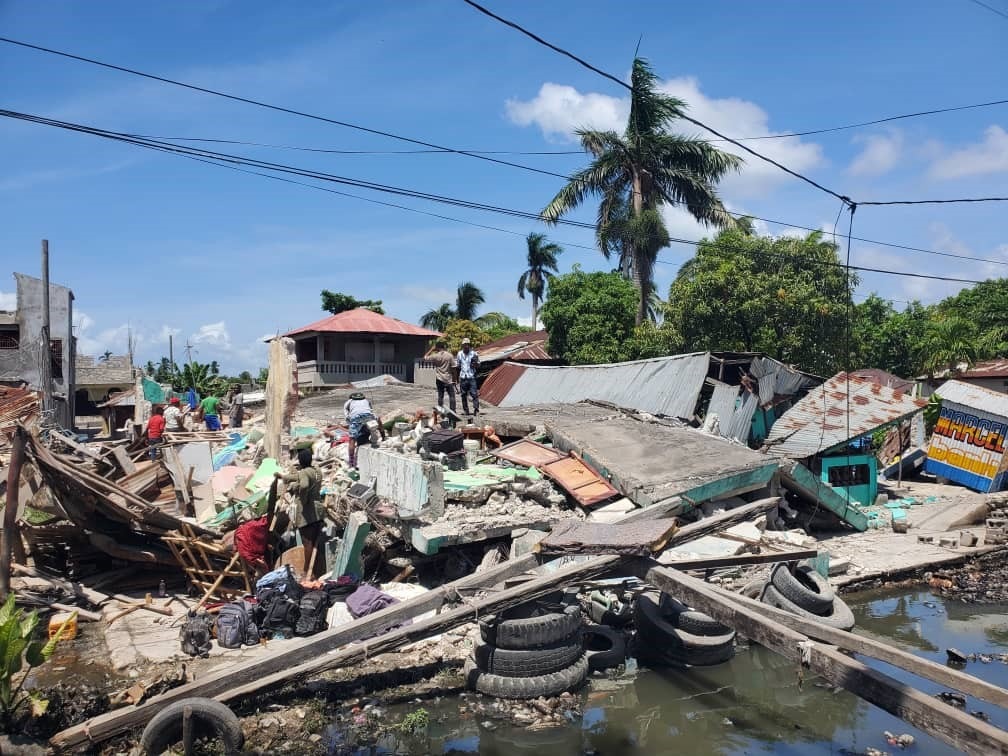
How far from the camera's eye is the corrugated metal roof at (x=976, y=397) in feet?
50.9

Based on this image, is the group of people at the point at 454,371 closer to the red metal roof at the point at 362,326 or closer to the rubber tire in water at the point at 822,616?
the rubber tire in water at the point at 822,616

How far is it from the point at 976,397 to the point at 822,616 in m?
12.3

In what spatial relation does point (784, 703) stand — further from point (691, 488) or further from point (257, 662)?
point (257, 662)

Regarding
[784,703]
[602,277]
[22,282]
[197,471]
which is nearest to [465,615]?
[784,703]

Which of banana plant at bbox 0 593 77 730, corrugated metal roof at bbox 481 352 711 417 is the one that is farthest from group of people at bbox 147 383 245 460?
banana plant at bbox 0 593 77 730

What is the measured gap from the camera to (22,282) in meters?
22.3

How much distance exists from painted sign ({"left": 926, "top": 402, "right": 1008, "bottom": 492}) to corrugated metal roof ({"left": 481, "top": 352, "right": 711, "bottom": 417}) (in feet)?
21.9

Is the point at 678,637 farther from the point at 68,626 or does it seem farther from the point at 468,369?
the point at 468,369

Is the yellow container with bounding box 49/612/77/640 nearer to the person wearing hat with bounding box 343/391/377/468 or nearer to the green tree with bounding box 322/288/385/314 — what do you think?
the person wearing hat with bounding box 343/391/377/468

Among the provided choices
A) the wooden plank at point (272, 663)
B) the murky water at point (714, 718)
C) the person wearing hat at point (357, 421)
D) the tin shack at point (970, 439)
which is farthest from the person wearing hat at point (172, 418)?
the tin shack at point (970, 439)

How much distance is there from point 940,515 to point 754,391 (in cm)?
417

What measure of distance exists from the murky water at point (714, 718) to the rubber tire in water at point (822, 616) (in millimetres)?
578

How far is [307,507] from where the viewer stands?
851 centimetres

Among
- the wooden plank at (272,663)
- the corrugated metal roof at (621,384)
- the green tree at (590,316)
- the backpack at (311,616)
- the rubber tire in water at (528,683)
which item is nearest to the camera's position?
the wooden plank at (272,663)
